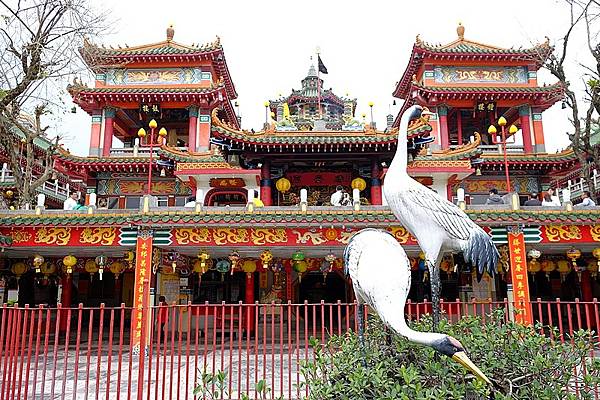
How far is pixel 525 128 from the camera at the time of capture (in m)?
20.4

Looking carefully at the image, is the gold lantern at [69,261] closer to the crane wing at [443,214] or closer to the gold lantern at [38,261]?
the gold lantern at [38,261]

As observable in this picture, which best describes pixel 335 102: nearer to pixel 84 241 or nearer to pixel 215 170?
pixel 215 170

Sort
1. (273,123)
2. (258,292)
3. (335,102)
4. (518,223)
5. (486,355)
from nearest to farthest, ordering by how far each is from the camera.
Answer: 1. (486,355)
2. (518,223)
3. (273,123)
4. (258,292)
5. (335,102)

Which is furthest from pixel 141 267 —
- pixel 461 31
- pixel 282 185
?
pixel 461 31

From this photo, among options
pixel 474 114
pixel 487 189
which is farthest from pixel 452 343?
pixel 474 114

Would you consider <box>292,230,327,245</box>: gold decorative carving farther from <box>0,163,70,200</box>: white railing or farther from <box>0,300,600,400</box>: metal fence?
<box>0,163,70,200</box>: white railing

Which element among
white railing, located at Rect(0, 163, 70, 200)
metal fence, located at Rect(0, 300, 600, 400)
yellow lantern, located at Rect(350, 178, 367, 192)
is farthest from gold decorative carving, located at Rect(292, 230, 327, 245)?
white railing, located at Rect(0, 163, 70, 200)

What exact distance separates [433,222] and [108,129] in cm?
1816

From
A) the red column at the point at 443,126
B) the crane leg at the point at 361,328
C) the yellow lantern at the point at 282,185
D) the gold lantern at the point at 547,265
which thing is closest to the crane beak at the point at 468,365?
the crane leg at the point at 361,328

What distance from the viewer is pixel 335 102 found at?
31891mm

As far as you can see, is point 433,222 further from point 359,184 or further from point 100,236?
point 359,184

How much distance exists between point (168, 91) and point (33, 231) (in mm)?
9890

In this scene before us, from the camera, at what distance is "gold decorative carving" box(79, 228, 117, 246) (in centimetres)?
1162

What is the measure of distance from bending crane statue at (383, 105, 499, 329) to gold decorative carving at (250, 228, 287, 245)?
259 inches
